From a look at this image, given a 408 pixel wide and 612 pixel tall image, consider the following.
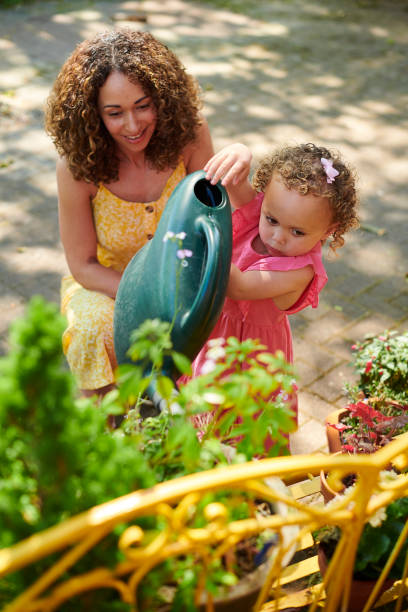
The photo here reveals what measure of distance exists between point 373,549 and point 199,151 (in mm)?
1567

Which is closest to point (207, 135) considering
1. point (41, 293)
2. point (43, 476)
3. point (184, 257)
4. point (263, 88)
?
point (184, 257)

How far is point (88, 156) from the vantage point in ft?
7.30

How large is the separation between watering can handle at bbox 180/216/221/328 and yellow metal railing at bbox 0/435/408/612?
1.28ft

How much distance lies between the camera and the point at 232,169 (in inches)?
66.4

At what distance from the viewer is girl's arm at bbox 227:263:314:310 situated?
1729 millimetres

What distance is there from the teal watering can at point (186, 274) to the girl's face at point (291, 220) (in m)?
0.33

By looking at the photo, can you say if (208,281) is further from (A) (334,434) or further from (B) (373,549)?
(A) (334,434)

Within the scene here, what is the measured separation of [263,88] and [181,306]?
5724mm

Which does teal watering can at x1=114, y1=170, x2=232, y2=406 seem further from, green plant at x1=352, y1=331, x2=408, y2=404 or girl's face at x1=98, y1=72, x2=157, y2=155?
green plant at x1=352, y1=331, x2=408, y2=404

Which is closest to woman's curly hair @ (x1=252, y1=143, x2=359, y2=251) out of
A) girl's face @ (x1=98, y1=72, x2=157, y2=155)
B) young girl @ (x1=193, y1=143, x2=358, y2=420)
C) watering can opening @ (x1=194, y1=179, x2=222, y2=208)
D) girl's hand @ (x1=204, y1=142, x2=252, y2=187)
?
young girl @ (x1=193, y1=143, x2=358, y2=420)

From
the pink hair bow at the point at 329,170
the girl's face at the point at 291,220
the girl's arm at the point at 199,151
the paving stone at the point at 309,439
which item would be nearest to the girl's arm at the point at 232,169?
the girl's face at the point at 291,220

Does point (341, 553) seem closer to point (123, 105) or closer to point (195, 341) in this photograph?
point (195, 341)

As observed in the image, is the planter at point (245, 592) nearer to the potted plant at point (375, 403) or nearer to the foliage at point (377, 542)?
the foliage at point (377, 542)

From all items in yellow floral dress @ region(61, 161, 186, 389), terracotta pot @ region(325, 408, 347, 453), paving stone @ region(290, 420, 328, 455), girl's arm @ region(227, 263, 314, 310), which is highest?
girl's arm @ region(227, 263, 314, 310)
